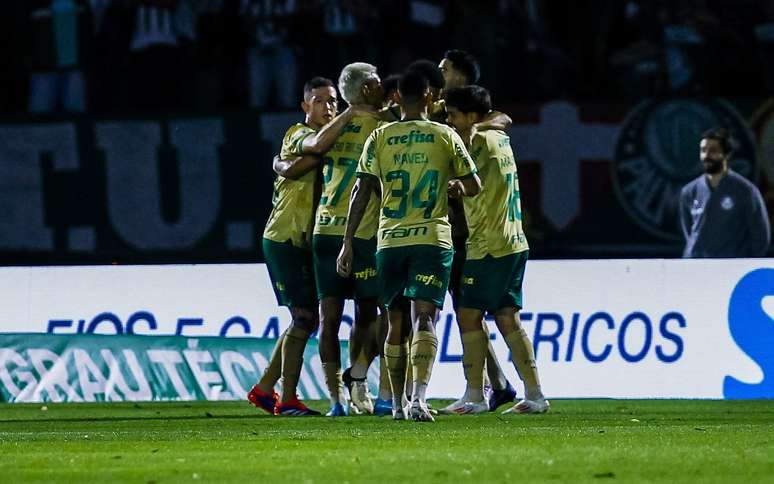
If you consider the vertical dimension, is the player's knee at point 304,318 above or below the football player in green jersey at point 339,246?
below

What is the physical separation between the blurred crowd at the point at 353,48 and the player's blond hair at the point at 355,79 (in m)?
7.30

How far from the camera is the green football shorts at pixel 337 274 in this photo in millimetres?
10258

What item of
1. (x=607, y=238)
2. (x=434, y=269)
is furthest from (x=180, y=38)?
(x=434, y=269)

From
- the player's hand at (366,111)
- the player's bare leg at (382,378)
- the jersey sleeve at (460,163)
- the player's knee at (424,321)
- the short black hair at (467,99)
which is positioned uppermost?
the short black hair at (467,99)

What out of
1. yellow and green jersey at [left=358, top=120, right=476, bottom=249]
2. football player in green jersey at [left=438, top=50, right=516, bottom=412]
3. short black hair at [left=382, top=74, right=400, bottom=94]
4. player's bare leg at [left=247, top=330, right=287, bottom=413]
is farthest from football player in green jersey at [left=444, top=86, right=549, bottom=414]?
player's bare leg at [left=247, top=330, right=287, bottom=413]

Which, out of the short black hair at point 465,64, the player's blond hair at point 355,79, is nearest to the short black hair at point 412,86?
the player's blond hair at point 355,79

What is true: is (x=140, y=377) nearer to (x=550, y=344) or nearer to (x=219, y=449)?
(x=550, y=344)

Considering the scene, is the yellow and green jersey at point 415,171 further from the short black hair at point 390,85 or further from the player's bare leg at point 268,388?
the player's bare leg at point 268,388

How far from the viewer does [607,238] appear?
16.6 meters

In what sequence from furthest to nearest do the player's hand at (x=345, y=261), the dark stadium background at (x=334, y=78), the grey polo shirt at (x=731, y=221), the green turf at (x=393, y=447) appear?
1. the dark stadium background at (x=334, y=78)
2. the grey polo shirt at (x=731, y=221)
3. the player's hand at (x=345, y=261)
4. the green turf at (x=393, y=447)

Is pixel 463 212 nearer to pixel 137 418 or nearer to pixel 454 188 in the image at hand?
pixel 454 188

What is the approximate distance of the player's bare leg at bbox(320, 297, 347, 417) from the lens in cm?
1048

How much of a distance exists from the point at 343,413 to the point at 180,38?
8.51m

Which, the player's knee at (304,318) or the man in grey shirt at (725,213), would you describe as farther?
the man in grey shirt at (725,213)
